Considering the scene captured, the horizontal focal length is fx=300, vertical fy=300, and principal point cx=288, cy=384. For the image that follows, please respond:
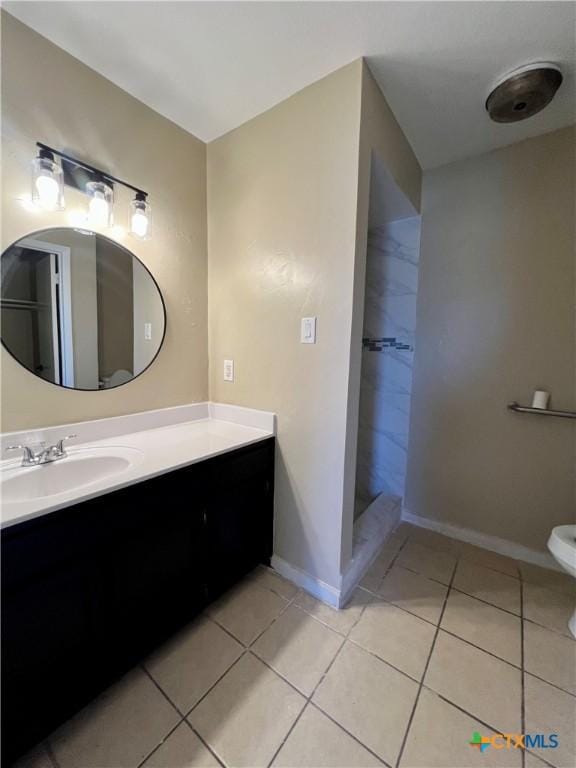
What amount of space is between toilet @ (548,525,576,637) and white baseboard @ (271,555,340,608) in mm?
1023

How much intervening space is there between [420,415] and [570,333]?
0.93 metres

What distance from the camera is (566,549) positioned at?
134 cm

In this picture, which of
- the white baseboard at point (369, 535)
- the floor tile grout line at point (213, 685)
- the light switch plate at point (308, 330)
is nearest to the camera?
the floor tile grout line at point (213, 685)

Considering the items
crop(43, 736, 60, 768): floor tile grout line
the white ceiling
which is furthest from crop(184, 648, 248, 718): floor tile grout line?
the white ceiling

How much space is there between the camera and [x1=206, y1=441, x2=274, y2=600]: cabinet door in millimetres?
1346

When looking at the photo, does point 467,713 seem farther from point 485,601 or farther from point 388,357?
point 388,357

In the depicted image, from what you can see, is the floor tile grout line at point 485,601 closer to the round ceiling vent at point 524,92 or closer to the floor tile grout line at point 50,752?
the floor tile grout line at point 50,752

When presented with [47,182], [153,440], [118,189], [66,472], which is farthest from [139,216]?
[66,472]

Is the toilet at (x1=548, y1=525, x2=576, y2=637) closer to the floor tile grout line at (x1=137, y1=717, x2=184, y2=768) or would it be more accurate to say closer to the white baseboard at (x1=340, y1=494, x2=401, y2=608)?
the white baseboard at (x1=340, y1=494, x2=401, y2=608)

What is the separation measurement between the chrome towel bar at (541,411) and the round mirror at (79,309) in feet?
6.84

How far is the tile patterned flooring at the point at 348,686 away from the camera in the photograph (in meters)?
0.93

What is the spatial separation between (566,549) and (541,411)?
0.70m

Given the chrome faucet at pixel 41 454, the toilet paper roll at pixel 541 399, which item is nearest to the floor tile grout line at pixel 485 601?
the toilet paper roll at pixel 541 399

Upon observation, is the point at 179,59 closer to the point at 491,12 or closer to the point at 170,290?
the point at 170,290
